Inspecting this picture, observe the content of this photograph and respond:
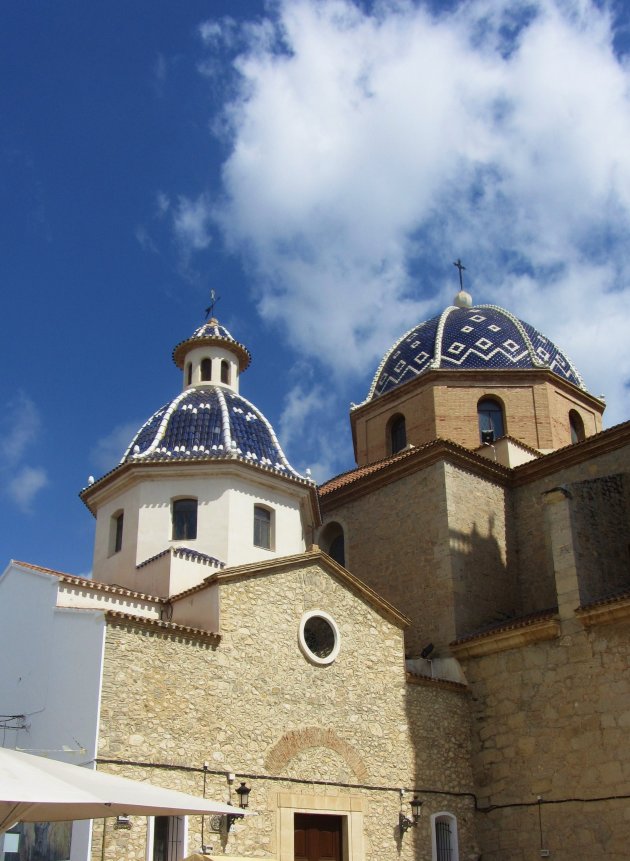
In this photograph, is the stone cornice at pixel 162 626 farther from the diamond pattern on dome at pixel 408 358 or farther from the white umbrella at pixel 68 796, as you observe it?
the diamond pattern on dome at pixel 408 358

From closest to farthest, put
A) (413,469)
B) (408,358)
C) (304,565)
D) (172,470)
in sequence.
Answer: (304,565) → (172,470) → (413,469) → (408,358)

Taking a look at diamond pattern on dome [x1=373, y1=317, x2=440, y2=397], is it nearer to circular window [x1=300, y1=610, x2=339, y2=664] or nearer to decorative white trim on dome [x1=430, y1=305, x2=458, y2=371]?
decorative white trim on dome [x1=430, y1=305, x2=458, y2=371]

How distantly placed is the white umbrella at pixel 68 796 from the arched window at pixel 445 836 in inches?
293

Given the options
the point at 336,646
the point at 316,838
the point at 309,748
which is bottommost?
the point at 316,838

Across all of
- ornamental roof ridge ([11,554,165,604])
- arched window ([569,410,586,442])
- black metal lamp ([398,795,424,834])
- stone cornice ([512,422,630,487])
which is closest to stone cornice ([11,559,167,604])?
ornamental roof ridge ([11,554,165,604])

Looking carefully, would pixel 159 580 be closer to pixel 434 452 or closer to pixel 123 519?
pixel 123 519

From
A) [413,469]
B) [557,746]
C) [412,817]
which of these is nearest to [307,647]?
[412,817]

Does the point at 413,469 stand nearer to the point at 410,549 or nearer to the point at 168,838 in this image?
the point at 410,549

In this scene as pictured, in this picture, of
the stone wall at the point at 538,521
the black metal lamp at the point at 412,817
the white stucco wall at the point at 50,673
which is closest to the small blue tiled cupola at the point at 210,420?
the white stucco wall at the point at 50,673

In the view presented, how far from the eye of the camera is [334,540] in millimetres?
20609

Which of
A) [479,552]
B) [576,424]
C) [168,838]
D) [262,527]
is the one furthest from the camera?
[576,424]

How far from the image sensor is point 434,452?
18.0 m

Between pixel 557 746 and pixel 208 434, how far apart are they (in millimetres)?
8141

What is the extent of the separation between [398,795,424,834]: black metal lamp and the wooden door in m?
1.08
